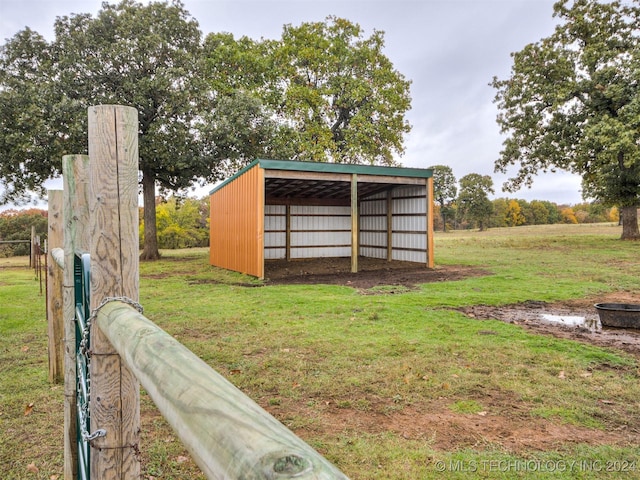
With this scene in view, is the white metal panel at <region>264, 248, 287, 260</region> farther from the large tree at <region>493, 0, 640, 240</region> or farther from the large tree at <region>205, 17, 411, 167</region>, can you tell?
the large tree at <region>493, 0, 640, 240</region>

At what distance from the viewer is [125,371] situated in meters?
1.37

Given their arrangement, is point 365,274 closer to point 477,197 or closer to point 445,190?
point 477,197

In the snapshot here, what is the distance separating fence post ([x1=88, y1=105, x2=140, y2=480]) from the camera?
1.35 meters

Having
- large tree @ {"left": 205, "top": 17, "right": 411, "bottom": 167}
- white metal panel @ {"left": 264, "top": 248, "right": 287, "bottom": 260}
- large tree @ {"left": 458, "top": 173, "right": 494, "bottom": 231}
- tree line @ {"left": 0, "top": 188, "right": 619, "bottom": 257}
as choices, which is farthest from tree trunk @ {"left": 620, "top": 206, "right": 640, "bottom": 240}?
large tree @ {"left": 458, "top": 173, "right": 494, "bottom": 231}

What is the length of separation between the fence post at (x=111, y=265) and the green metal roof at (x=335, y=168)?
33.8ft

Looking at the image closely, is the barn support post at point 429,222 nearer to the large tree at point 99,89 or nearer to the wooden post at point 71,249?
the large tree at point 99,89

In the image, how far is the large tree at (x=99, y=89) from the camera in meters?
15.4

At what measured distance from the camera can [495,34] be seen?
62.8 feet

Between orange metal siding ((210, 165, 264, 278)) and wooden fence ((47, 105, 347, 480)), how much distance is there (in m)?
8.85

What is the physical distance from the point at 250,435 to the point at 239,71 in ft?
79.1

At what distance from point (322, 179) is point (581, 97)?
15.2 metres

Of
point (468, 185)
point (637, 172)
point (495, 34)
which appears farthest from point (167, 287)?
point (468, 185)

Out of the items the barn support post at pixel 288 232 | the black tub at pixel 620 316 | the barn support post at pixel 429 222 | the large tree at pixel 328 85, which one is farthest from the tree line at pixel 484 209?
the black tub at pixel 620 316

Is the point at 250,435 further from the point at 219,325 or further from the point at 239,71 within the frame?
the point at 239,71
